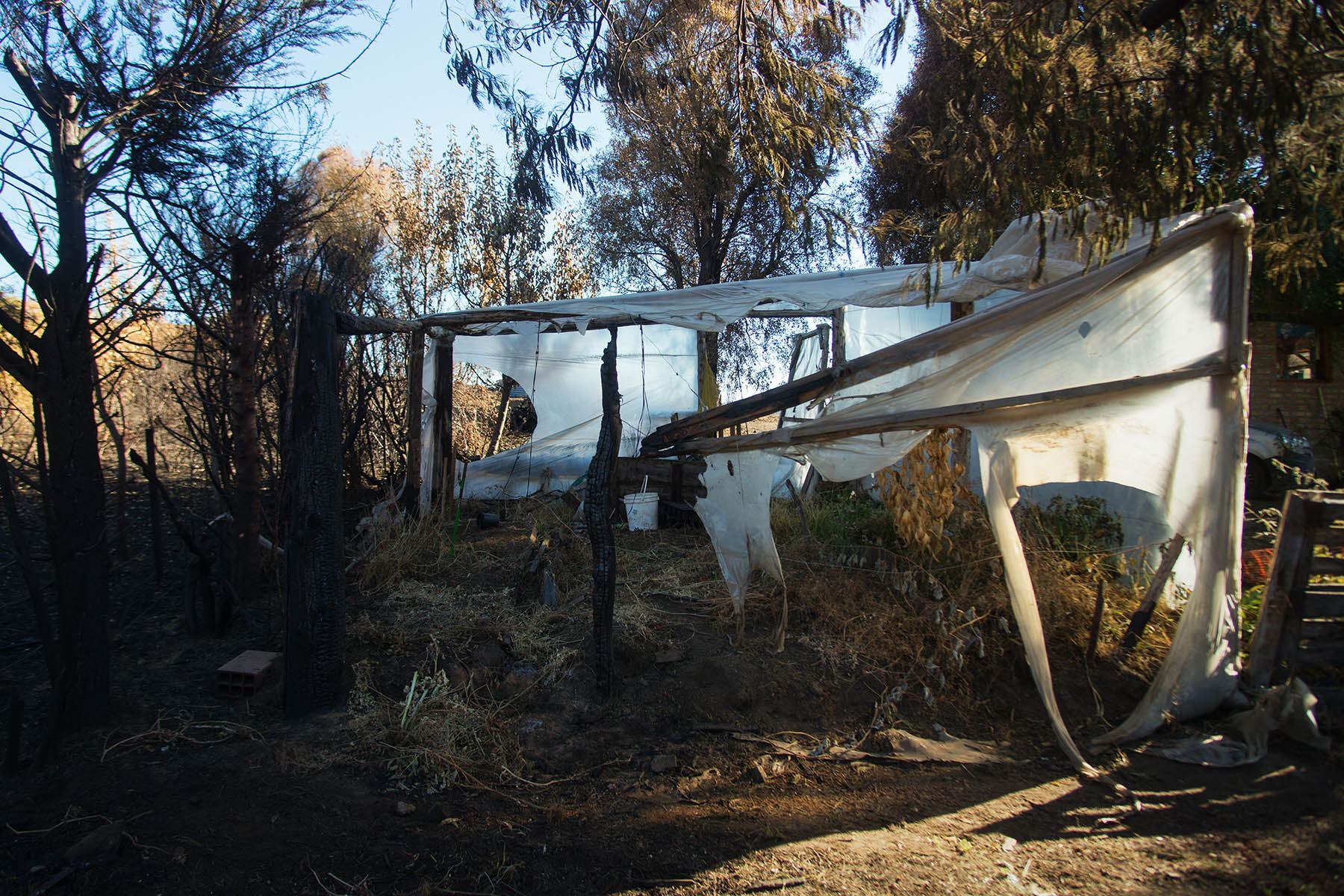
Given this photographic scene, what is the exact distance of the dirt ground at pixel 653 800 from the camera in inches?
118

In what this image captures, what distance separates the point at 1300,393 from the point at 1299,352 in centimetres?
68

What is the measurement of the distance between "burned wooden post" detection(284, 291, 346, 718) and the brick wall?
12705mm

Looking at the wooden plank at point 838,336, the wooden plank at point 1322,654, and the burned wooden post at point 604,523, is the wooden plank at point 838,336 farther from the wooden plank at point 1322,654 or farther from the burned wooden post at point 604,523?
the wooden plank at point 1322,654

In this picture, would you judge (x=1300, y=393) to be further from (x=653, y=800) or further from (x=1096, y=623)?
(x=653, y=800)

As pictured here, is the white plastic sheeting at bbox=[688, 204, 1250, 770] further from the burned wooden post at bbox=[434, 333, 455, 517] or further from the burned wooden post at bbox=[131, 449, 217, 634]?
the burned wooden post at bbox=[434, 333, 455, 517]

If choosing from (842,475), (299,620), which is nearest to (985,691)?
(842,475)

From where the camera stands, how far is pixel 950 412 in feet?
12.6

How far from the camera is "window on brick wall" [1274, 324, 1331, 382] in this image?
11.8 metres

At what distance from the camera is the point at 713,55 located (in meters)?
6.17

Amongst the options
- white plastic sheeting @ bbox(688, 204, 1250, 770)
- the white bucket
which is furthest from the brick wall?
the white bucket

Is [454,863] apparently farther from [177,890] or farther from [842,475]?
[842,475]

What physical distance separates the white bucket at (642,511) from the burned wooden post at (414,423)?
7.54 feet

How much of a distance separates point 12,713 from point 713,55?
6094 mm

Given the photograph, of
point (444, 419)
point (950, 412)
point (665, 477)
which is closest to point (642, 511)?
point (665, 477)
